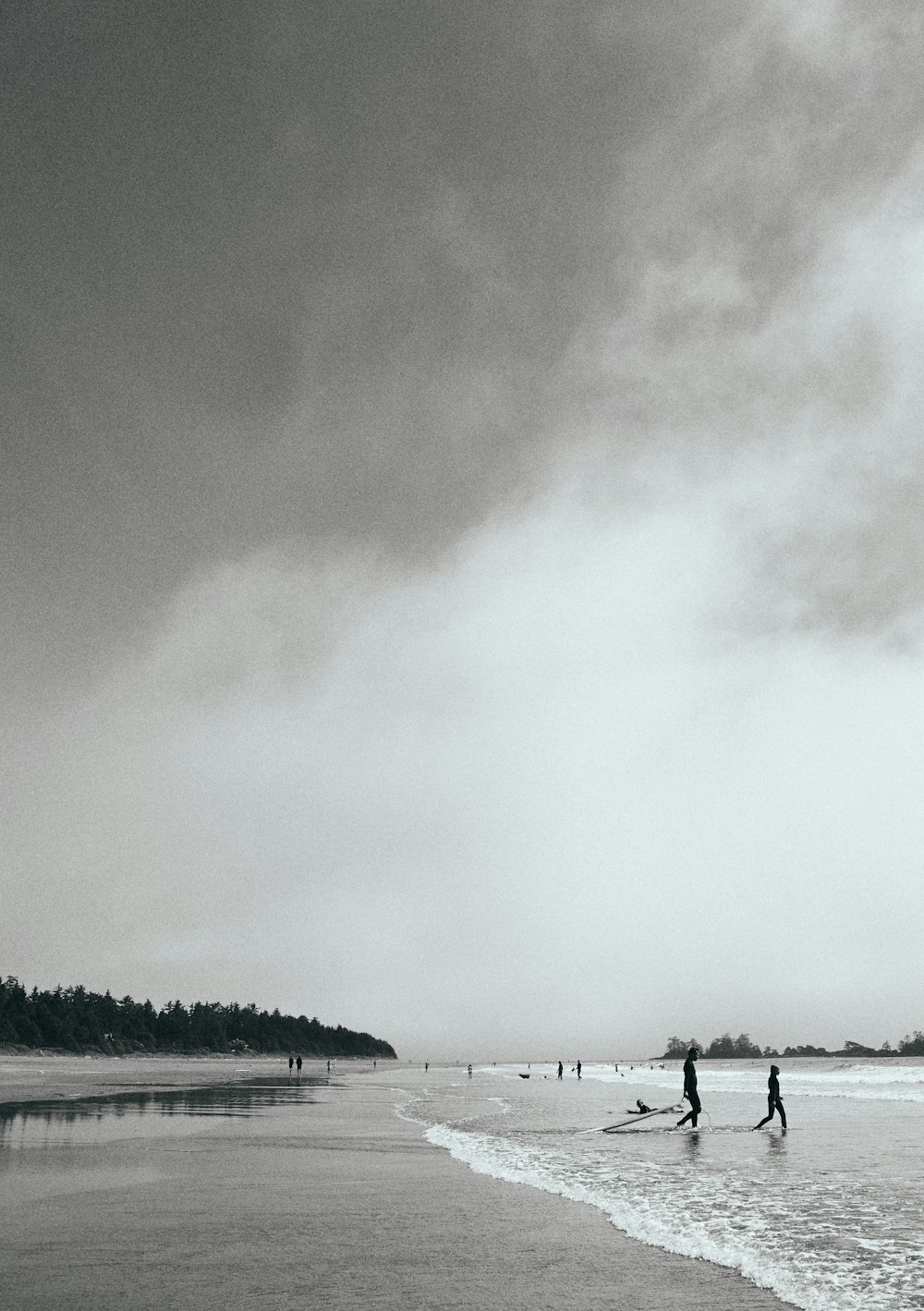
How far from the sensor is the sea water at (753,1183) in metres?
11.2

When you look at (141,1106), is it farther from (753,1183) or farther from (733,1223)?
(733,1223)

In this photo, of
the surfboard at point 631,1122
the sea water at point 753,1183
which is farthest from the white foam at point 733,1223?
the surfboard at point 631,1122

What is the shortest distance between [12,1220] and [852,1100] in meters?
53.4

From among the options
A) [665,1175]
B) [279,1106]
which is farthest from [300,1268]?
[279,1106]

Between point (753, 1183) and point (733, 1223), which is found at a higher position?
point (733, 1223)

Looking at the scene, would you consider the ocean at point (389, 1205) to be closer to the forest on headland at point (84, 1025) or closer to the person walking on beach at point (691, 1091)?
the person walking on beach at point (691, 1091)

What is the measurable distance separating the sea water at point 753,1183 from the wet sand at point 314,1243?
766 millimetres

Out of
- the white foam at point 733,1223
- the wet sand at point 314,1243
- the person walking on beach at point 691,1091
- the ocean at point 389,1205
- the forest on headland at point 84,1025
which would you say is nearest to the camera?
the wet sand at point 314,1243

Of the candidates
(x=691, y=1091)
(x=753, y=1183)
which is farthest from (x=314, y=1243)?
(x=691, y=1091)

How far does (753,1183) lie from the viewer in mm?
18062

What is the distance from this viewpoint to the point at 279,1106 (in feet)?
129

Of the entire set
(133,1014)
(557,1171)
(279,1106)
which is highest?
(557,1171)

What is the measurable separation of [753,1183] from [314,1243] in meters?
9.96

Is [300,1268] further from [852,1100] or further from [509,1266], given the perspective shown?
[852,1100]
